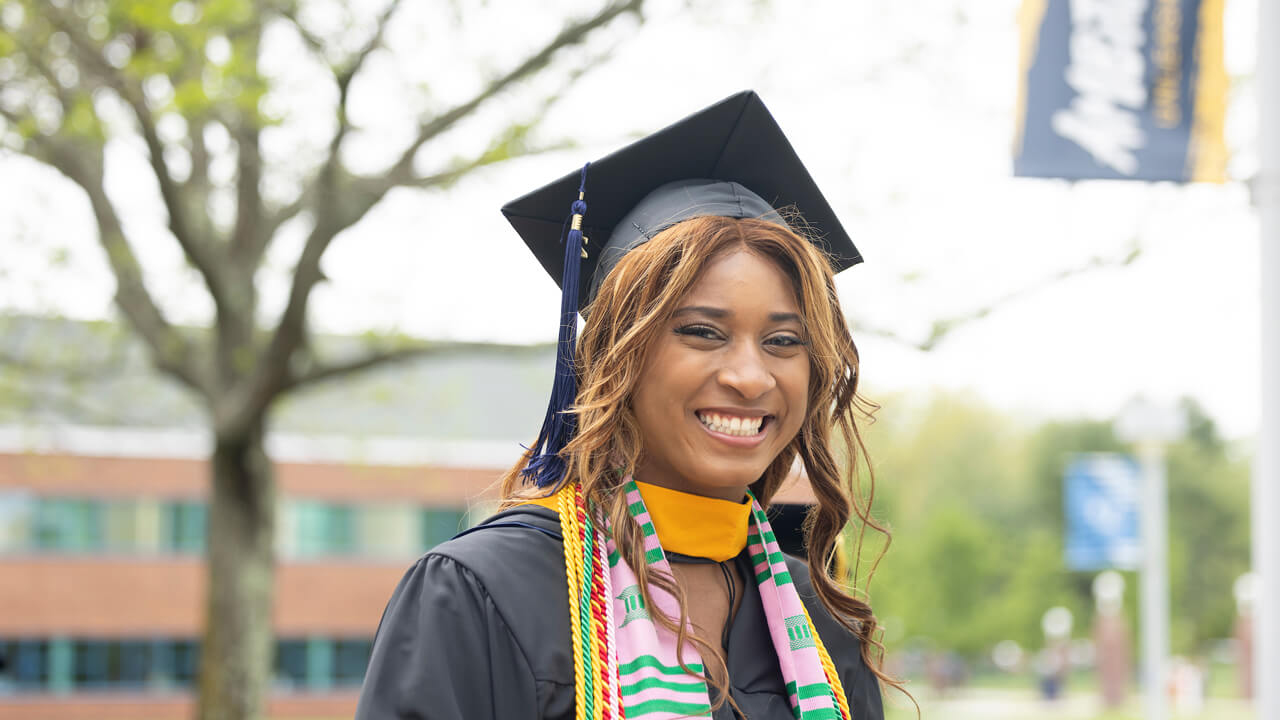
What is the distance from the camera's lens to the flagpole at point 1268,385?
380 cm

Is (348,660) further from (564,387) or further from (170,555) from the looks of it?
(564,387)

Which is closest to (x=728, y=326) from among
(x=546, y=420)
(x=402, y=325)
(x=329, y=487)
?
(x=546, y=420)

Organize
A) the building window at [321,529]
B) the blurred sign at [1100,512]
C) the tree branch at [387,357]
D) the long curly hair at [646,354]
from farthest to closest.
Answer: the building window at [321,529] < the blurred sign at [1100,512] < the tree branch at [387,357] < the long curly hair at [646,354]

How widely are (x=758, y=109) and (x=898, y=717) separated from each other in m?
21.9

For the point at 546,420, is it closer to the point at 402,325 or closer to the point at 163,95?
the point at 163,95

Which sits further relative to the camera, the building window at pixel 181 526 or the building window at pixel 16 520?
the building window at pixel 181 526

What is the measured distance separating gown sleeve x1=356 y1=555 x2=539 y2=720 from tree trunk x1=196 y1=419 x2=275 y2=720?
7.41 meters

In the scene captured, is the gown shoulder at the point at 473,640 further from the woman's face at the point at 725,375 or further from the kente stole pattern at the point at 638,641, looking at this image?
the woman's face at the point at 725,375

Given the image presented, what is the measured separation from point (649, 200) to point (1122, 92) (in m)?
3.00

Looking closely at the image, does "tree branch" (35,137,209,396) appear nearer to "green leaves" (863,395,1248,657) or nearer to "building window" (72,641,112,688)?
"building window" (72,641,112,688)

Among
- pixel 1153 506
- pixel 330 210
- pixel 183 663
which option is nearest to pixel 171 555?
pixel 183 663

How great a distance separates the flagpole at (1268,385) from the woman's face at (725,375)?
256 cm

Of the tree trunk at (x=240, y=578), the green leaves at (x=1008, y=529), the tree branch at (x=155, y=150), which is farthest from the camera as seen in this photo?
the green leaves at (x=1008, y=529)

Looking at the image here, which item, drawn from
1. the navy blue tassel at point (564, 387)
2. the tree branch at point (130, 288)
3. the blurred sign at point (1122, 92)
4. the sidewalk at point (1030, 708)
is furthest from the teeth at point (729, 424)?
the sidewalk at point (1030, 708)
